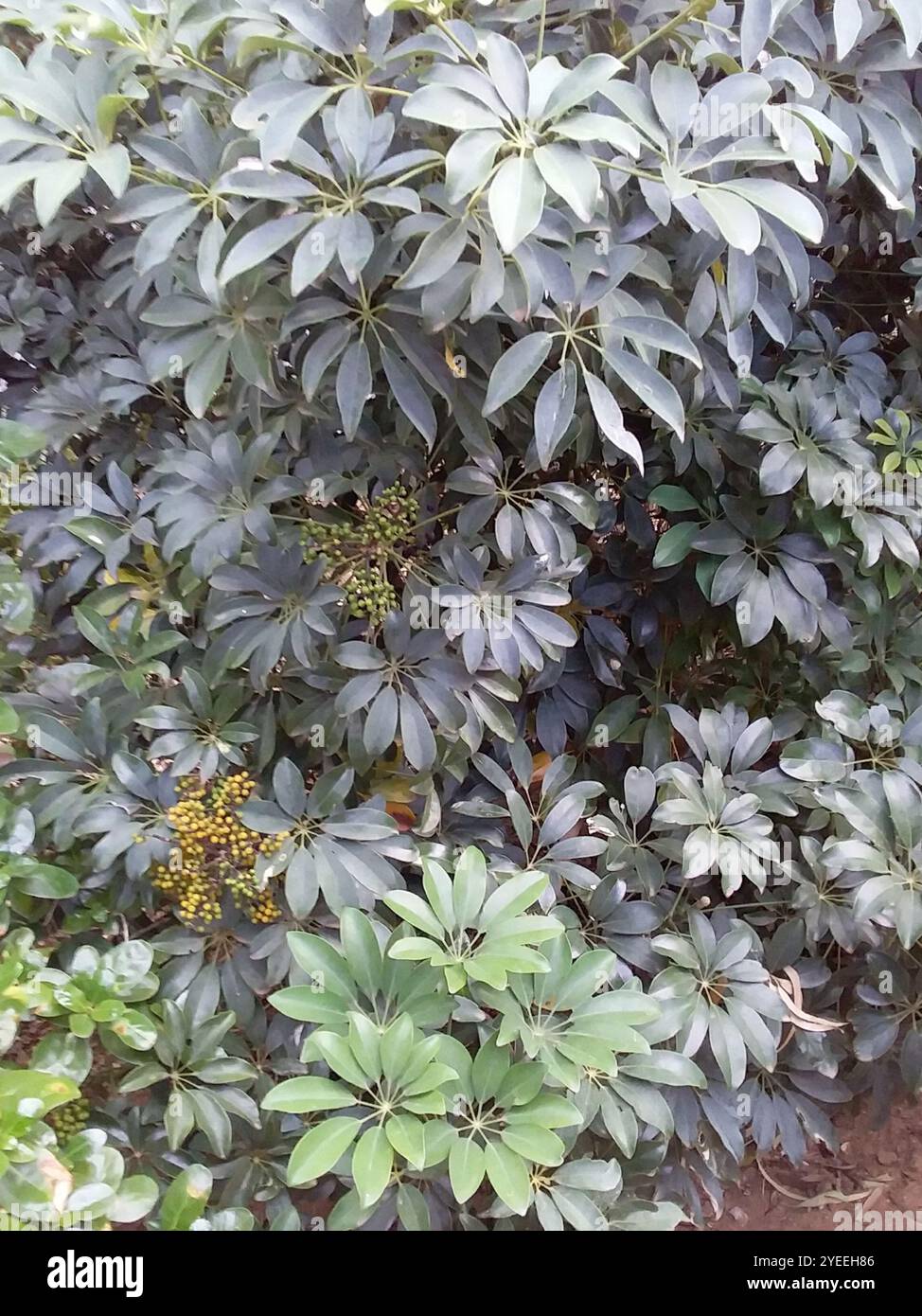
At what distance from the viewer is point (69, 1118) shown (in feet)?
3.47

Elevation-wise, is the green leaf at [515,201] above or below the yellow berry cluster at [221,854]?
above

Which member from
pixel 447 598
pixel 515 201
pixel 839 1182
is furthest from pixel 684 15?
pixel 839 1182

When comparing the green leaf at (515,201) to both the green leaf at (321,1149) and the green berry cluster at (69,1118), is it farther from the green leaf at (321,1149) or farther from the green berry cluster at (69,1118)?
the green berry cluster at (69,1118)

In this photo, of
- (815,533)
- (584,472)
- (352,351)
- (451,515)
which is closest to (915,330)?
(815,533)

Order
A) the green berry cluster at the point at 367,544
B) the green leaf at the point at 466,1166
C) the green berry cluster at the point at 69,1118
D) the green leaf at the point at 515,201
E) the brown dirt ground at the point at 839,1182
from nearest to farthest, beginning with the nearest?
the green leaf at the point at 515,201
the green leaf at the point at 466,1166
the green berry cluster at the point at 69,1118
the green berry cluster at the point at 367,544
the brown dirt ground at the point at 839,1182

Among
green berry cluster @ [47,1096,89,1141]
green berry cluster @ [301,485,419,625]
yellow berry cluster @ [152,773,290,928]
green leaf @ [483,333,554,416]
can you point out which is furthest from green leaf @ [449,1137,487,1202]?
green leaf @ [483,333,554,416]

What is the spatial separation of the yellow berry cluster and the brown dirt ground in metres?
1.17

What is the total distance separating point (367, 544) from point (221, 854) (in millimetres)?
500

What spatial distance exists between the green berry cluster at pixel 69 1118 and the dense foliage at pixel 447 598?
0.01 metres

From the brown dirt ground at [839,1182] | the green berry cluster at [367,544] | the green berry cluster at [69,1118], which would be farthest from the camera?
the brown dirt ground at [839,1182]

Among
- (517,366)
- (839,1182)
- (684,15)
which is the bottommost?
(839,1182)

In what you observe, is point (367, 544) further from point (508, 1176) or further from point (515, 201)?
point (508, 1176)

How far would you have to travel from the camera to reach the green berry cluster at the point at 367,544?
117 cm

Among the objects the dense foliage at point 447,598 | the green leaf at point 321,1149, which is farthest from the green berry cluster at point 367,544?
the green leaf at point 321,1149
